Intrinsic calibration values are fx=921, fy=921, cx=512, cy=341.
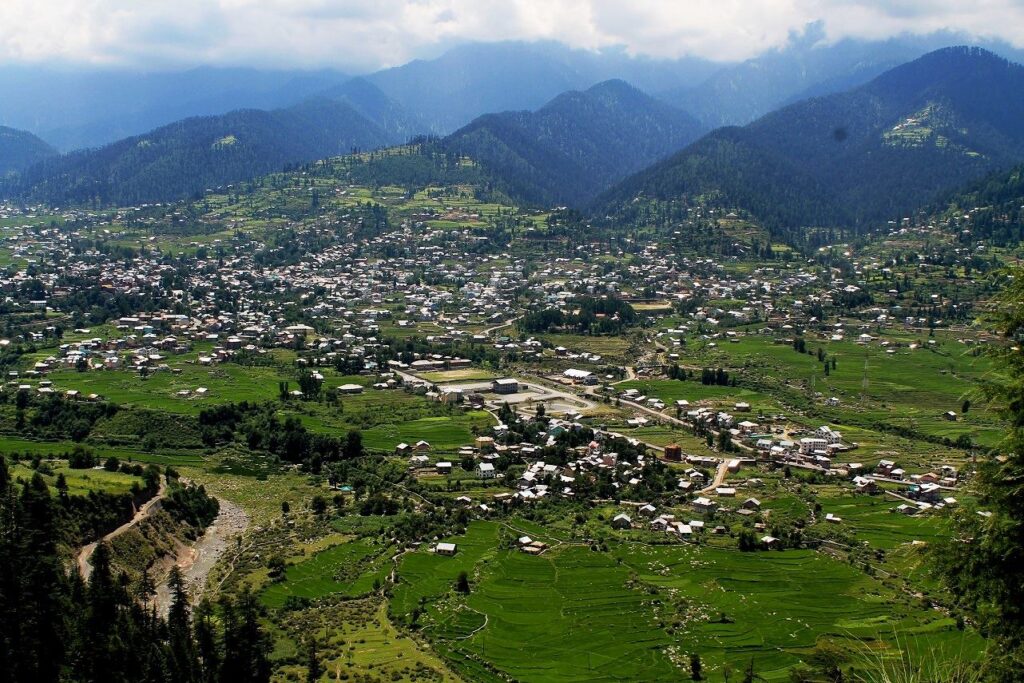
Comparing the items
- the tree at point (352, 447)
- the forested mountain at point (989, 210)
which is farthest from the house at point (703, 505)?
the forested mountain at point (989, 210)

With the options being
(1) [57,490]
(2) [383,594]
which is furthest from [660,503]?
(1) [57,490]

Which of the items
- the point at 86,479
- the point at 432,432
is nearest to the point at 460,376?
the point at 432,432

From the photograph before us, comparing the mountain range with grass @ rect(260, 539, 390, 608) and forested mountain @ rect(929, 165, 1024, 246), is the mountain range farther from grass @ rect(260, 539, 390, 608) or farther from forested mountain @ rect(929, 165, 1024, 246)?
grass @ rect(260, 539, 390, 608)

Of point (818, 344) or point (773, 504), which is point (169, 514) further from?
point (818, 344)

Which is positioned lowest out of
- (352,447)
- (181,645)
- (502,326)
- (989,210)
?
(352,447)

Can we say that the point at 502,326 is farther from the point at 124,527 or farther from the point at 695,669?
the point at 695,669
